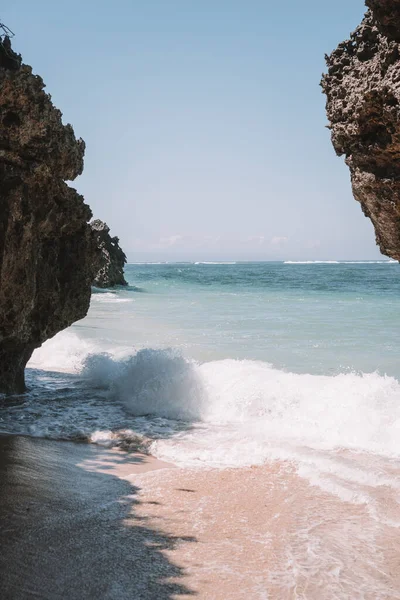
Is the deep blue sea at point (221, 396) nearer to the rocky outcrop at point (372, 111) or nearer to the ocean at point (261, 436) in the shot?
the ocean at point (261, 436)

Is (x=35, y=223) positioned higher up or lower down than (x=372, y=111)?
lower down

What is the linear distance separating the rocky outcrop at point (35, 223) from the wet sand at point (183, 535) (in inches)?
94.3

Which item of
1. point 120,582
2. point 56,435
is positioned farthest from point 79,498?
point 56,435

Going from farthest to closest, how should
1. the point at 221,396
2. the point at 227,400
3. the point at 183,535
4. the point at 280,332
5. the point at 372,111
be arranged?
the point at 280,332
the point at 221,396
the point at 227,400
the point at 183,535
the point at 372,111

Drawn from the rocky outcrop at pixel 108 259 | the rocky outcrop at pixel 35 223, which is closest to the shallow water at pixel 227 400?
the rocky outcrop at pixel 35 223

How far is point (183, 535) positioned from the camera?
4.57 meters

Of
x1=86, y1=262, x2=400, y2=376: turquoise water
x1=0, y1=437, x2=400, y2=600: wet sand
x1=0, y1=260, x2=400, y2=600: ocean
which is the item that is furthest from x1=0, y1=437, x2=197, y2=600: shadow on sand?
x1=86, y1=262, x2=400, y2=376: turquoise water

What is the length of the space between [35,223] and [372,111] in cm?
511

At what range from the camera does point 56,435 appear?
7355 millimetres

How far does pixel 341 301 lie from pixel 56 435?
24699 mm

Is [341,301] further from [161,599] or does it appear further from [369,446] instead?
[161,599]

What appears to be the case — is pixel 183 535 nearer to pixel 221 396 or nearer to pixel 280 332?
pixel 221 396

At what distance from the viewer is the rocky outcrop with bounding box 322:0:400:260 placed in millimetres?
3676

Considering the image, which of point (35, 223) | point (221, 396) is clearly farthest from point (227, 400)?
point (35, 223)
